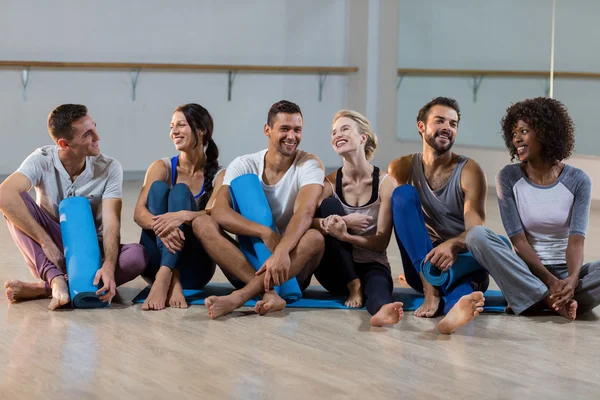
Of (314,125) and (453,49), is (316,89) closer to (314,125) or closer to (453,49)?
(314,125)

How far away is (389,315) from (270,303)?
435 mm

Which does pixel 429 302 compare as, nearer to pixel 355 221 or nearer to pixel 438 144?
pixel 355 221

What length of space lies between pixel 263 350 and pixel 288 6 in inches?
223

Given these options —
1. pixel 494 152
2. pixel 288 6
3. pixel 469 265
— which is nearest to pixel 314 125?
pixel 288 6

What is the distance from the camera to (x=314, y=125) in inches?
329

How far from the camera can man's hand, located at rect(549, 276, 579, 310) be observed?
3242 mm

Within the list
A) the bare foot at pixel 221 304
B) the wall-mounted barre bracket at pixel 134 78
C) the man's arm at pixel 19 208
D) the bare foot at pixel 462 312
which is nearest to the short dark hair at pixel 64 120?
the man's arm at pixel 19 208

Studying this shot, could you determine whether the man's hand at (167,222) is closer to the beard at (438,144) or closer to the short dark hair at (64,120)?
the short dark hair at (64,120)

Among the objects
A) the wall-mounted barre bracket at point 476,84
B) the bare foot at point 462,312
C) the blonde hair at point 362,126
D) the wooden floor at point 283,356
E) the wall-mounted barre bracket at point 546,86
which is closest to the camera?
the wooden floor at point 283,356

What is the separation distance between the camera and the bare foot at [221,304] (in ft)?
10.5

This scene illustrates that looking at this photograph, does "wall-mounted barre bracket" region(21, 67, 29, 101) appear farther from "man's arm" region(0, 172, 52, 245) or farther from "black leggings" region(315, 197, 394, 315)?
"black leggings" region(315, 197, 394, 315)

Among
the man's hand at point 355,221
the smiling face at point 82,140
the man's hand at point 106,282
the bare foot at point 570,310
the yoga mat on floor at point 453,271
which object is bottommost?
the bare foot at point 570,310

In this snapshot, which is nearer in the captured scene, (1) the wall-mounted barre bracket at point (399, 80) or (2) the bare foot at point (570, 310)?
(2) the bare foot at point (570, 310)

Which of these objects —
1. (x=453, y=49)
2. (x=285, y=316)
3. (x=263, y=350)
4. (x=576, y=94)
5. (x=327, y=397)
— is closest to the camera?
(x=327, y=397)
